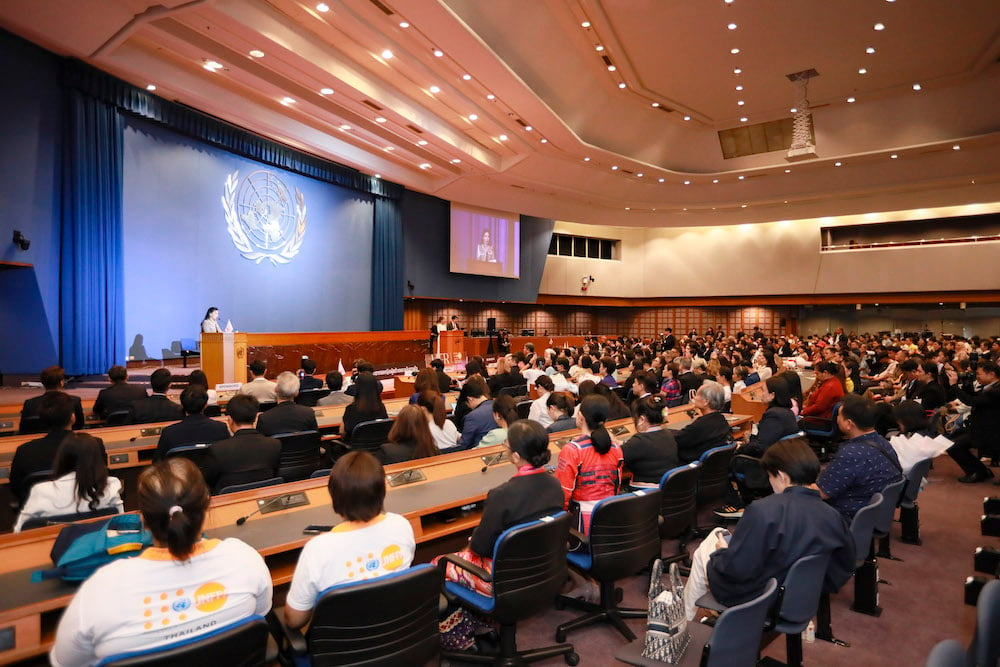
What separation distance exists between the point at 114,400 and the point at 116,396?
0.14 feet

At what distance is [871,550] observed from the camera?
11.8 feet

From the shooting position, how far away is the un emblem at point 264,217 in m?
12.0

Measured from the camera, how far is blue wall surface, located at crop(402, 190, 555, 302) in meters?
17.7

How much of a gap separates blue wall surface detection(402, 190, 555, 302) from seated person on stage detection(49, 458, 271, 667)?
52.8ft

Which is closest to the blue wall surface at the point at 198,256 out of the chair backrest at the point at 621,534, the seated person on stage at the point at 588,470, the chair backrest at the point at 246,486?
the chair backrest at the point at 246,486

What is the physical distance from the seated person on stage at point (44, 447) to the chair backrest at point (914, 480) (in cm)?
547

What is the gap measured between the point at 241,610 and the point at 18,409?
606 cm

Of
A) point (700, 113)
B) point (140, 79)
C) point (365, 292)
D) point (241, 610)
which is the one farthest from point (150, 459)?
point (700, 113)

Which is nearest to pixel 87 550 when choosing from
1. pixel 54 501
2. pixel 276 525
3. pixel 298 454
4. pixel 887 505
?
pixel 276 525

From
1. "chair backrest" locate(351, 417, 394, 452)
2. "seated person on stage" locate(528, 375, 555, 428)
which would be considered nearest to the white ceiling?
"seated person on stage" locate(528, 375, 555, 428)

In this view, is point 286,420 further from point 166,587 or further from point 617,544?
point 166,587

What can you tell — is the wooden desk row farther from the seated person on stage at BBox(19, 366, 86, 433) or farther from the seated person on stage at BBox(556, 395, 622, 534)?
the seated person on stage at BBox(19, 366, 86, 433)

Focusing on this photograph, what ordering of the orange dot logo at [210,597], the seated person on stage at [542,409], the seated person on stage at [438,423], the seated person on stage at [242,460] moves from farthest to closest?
the seated person on stage at [542,409] < the seated person on stage at [438,423] < the seated person on stage at [242,460] < the orange dot logo at [210,597]

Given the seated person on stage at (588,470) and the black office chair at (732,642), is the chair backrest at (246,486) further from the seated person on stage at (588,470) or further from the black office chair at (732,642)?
the black office chair at (732,642)
